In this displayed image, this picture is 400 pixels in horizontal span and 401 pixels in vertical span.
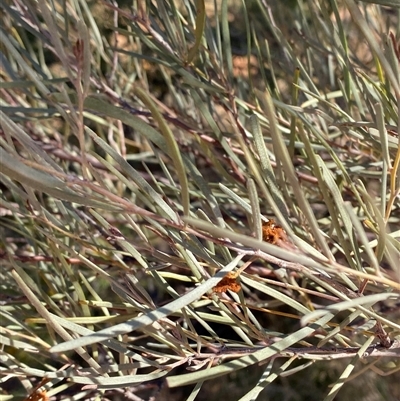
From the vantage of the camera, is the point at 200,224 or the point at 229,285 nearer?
the point at 200,224

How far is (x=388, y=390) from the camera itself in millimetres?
943

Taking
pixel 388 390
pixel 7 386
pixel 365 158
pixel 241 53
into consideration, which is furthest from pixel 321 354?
pixel 241 53

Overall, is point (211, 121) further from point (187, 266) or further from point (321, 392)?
point (321, 392)

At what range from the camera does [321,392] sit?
3.29 feet

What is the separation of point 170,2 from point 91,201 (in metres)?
0.30

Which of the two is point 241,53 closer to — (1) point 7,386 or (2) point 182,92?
(2) point 182,92

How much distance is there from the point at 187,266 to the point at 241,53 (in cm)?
77

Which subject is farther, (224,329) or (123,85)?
(224,329)

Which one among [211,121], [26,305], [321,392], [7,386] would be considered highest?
[211,121]

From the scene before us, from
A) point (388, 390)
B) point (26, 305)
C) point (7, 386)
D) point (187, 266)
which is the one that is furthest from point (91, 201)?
point (388, 390)

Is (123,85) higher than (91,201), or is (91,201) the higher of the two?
(91,201)

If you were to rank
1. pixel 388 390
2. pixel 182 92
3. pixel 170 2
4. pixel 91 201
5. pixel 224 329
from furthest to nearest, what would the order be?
pixel 224 329 < pixel 388 390 < pixel 182 92 < pixel 170 2 < pixel 91 201

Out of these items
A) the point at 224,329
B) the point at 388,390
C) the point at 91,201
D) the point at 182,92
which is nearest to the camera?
the point at 91,201

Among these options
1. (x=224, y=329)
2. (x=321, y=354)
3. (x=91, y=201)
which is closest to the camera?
(x=91, y=201)
